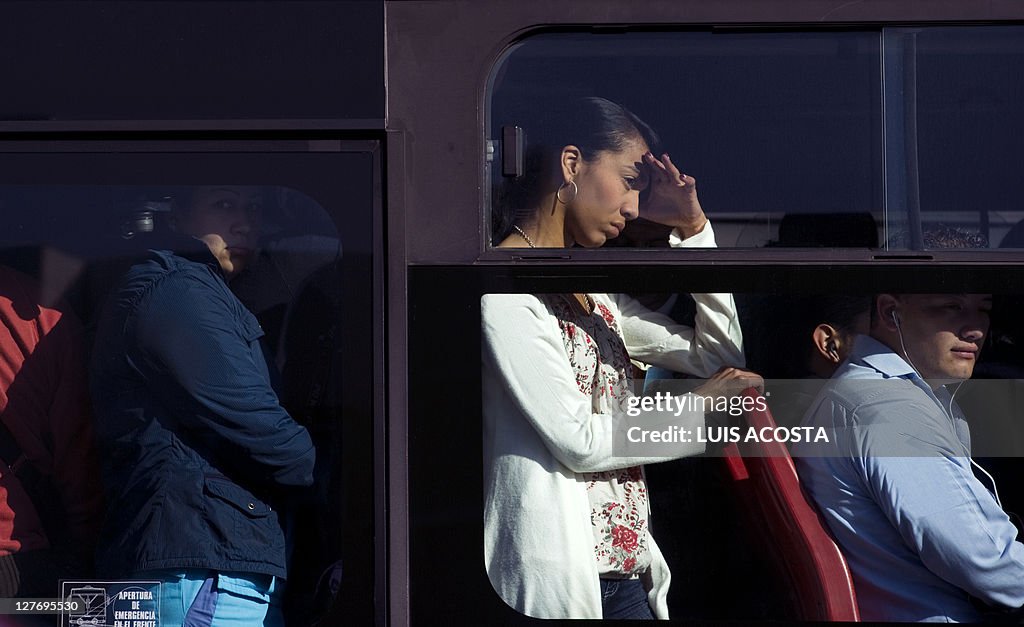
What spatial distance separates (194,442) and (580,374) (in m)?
0.82

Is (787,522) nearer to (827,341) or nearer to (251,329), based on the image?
(827,341)

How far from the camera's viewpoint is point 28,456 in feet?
8.38

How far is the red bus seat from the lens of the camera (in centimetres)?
247

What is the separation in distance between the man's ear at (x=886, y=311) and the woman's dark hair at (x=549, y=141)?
A: 1.93ft

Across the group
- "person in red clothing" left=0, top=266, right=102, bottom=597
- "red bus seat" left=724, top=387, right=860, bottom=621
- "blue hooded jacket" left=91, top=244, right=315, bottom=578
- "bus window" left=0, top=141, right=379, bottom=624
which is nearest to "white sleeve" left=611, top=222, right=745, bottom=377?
"red bus seat" left=724, top=387, right=860, bottom=621

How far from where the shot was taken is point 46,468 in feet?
8.37

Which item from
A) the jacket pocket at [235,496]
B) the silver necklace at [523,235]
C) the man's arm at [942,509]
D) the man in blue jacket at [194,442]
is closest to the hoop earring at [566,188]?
the silver necklace at [523,235]

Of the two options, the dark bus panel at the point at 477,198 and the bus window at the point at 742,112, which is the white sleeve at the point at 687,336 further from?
the bus window at the point at 742,112

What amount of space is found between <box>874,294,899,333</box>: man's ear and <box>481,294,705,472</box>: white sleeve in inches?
16.7

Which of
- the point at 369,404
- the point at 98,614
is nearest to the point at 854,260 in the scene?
the point at 369,404

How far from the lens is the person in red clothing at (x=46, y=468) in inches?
100

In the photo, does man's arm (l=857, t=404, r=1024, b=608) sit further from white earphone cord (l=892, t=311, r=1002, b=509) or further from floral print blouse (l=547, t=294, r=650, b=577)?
floral print blouse (l=547, t=294, r=650, b=577)

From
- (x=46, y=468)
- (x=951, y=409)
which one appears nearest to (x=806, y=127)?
(x=951, y=409)

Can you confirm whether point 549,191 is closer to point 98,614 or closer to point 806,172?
point 806,172
